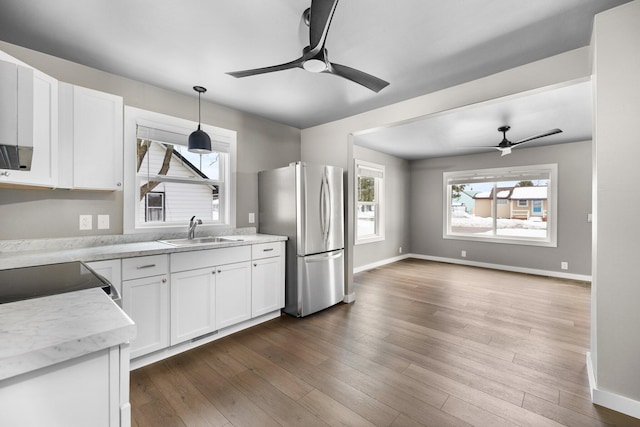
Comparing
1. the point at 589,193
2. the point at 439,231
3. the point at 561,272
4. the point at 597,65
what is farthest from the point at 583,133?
the point at 597,65

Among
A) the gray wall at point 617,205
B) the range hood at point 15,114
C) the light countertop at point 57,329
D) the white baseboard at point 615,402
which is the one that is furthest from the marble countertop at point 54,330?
the white baseboard at point 615,402

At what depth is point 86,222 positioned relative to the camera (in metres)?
2.37

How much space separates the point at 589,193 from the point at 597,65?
413cm

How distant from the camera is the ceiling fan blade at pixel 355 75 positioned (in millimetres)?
1877

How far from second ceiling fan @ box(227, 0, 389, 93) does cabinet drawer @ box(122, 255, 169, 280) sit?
1547mm

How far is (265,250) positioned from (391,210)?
3997 mm

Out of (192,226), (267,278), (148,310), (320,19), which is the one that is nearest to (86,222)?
(192,226)

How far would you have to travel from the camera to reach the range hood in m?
1.25

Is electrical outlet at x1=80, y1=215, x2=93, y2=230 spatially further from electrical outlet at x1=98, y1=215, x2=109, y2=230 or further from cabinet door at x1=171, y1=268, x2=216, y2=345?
cabinet door at x1=171, y1=268, x2=216, y2=345

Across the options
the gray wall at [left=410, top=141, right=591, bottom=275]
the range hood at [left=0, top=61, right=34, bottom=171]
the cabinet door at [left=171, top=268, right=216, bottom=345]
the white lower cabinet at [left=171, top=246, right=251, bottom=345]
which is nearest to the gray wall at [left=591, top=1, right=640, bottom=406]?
the white lower cabinet at [left=171, top=246, right=251, bottom=345]

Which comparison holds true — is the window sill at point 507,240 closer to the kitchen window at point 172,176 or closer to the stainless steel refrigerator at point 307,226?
the stainless steel refrigerator at point 307,226

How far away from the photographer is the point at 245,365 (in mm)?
2242

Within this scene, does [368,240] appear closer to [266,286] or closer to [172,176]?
[266,286]

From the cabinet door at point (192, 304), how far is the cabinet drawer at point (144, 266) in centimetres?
12
